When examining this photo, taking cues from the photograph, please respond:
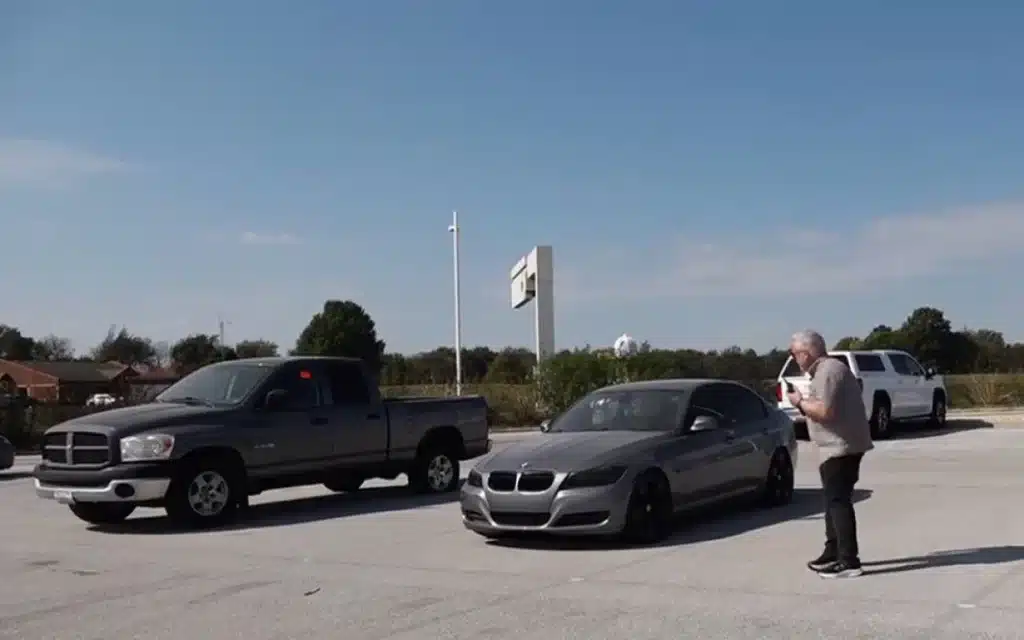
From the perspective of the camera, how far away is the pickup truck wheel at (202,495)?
13086mm

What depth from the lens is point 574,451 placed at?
441 inches

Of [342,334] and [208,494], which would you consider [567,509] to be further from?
[342,334]

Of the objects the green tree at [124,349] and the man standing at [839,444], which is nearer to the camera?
the man standing at [839,444]

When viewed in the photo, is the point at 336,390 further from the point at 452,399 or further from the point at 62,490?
the point at 62,490

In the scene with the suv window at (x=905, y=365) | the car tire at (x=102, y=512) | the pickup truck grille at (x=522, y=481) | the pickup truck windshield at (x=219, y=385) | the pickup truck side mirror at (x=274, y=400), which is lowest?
the car tire at (x=102, y=512)

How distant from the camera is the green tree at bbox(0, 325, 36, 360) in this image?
87688 millimetres

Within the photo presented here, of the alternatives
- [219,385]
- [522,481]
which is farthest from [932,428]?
[522,481]

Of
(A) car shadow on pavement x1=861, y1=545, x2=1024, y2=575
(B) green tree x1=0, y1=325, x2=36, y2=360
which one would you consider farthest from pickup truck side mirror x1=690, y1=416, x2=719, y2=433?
(B) green tree x1=0, y1=325, x2=36, y2=360

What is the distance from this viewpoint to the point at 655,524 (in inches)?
434

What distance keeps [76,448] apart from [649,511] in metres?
6.27

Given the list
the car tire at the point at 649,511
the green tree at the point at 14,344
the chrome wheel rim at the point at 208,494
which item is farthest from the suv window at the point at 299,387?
the green tree at the point at 14,344

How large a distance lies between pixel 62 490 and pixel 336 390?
347cm

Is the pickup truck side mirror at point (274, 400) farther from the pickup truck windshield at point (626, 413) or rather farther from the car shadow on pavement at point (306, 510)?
the pickup truck windshield at point (626, 413)

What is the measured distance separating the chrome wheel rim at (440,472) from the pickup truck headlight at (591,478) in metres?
5.77
